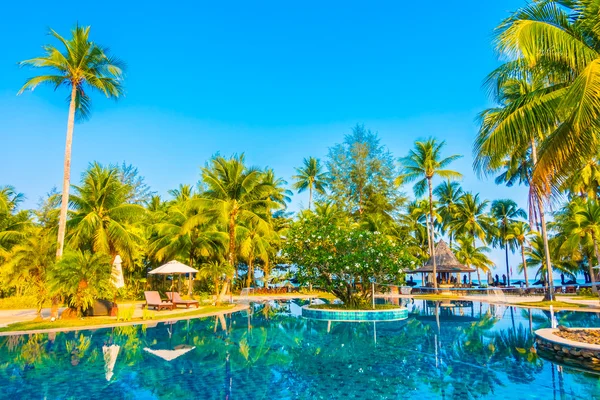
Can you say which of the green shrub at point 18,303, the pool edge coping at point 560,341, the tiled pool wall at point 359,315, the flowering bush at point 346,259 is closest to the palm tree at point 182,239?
the green shrub at point 18,303

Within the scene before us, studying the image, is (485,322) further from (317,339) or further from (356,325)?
(317,339)

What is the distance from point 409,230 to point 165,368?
105ft

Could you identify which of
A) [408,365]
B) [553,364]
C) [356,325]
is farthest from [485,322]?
[408,365]

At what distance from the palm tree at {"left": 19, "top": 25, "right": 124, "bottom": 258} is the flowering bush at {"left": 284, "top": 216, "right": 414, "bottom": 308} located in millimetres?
8433

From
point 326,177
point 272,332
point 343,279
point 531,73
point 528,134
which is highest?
point 326,177

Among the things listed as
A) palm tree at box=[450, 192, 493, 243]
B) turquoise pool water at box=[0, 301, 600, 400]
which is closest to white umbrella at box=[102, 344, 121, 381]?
turquoise pool water at box=[0, 301, 600, 400]

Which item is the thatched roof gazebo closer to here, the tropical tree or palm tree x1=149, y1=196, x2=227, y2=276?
palm tree x1=149, y1=196, x2=227, y2=276

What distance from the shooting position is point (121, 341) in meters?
10.7

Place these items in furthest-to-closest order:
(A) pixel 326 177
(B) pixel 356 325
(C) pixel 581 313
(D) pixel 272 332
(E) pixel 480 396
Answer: (A) pixel 326 177
(C) pixel 581 313
(B) pixel 356 325
(D) pixel 272 332
(E) pixel 480 396

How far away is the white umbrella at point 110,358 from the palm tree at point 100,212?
7.83m

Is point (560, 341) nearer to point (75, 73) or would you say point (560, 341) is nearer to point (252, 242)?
point (75, 73)

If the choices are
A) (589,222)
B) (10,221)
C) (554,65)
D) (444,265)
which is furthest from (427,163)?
(10,221)

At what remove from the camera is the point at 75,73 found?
46.0ft

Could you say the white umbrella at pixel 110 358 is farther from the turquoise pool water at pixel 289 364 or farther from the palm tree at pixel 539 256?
the palm tree at pixel 539 256
